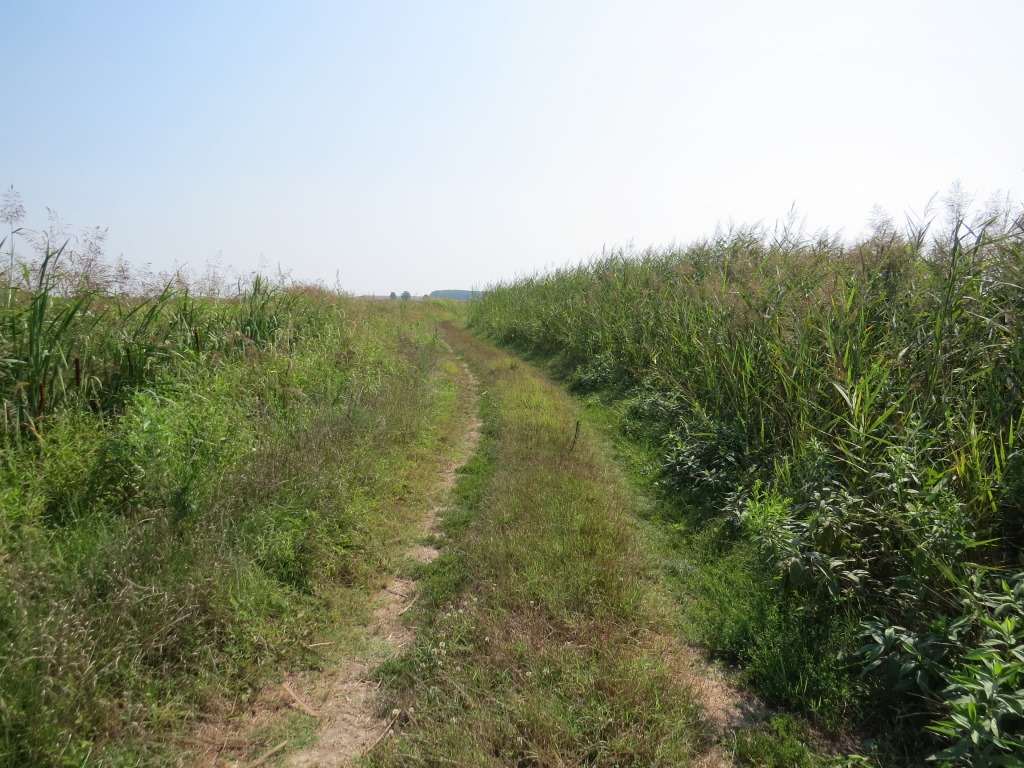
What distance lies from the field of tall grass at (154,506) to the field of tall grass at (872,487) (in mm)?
2741

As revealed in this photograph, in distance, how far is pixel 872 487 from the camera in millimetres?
3549

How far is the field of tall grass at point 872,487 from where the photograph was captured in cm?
243

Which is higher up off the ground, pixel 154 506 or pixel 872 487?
pixel 872 487

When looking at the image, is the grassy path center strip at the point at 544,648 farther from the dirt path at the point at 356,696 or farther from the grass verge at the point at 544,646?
the dirt path at the point at 356,696

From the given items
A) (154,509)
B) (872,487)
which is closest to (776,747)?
(872,487)

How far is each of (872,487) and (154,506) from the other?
488 cm

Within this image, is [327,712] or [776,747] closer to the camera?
[776,747]

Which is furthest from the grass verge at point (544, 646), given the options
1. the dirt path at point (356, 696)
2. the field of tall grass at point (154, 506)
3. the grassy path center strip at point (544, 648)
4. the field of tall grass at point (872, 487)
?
the field of tall grass at point (154, 506)

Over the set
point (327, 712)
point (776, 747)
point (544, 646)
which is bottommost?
point (327, 712)

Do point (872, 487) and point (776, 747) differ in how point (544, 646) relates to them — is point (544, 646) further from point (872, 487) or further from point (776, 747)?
point (872, 487)

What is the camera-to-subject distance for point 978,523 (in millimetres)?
2996

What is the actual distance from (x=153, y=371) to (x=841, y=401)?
635cm

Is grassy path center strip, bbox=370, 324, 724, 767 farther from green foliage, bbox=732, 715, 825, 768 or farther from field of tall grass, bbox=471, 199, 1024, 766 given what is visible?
Answer: field of tall grass, bbox=471, 199, 1024, 766

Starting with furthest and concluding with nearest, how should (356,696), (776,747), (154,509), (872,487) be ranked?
(154,509) → (872,487) → (356,696) → (776,747)
